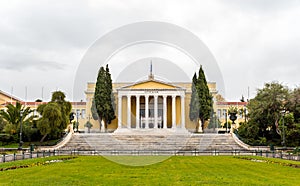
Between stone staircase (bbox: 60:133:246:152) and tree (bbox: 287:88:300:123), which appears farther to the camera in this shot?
tree (bbox: 287:88:300:123)

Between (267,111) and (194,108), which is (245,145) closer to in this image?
(267,111)

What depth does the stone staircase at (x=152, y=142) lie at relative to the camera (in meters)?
47.8

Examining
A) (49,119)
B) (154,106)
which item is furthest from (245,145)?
(49,119)

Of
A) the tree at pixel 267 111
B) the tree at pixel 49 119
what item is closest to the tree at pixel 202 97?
the tree at pixel 267 111

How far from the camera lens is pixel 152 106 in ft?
243

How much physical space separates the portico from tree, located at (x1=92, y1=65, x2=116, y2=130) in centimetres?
365

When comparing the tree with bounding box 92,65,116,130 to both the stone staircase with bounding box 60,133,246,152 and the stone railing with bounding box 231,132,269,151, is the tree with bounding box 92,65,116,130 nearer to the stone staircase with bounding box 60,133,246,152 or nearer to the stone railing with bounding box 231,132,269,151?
the stone staircase with bounding box 60,133,246,152

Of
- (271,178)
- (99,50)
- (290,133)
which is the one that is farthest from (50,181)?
(290,133)

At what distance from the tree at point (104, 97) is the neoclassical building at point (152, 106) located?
358 cm

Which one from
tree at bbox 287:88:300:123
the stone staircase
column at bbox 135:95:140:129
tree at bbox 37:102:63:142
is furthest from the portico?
tree at bbox 287:88:300:123

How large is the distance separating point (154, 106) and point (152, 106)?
327cm

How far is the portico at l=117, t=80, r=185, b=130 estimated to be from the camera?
69.9m

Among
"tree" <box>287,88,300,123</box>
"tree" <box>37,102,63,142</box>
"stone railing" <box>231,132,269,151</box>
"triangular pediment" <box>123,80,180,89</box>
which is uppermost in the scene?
"triangular pediment" <box>123,80,180,89</box>

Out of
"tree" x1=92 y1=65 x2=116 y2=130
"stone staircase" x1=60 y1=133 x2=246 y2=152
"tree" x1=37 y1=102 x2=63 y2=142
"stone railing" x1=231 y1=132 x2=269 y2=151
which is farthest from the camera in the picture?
"tree" x1=92 y1=65 x2=116 y2=130
